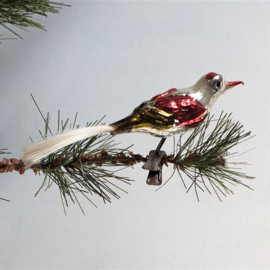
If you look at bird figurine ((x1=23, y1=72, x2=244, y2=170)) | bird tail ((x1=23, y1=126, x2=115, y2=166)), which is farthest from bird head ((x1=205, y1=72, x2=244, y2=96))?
bird tail ((x1=23, y1=126, x2=115, y2=166))

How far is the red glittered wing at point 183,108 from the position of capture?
285mm

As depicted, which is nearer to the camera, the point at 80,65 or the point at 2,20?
the point at 2,20

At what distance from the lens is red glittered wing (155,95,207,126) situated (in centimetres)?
29

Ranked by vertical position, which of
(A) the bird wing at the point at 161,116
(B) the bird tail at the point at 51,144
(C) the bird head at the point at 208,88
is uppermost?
(C) the bird head at the point at 208,88

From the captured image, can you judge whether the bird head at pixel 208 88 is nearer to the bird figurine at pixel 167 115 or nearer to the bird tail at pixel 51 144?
the bird figurine at pixel 167 115

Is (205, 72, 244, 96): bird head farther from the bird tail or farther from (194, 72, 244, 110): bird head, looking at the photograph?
the bird tail

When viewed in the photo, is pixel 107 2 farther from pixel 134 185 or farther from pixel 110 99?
pixel 134 185

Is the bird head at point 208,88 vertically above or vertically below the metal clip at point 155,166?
above

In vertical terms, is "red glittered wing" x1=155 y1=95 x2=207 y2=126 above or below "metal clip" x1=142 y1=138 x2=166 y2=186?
above

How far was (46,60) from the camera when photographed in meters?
0.49

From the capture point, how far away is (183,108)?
0.29m

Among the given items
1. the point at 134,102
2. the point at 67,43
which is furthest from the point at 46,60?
the point at 134,102

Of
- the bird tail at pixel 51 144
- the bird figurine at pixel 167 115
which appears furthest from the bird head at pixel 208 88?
the bird tail at pixel 51 144

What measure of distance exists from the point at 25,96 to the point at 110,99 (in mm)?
120
